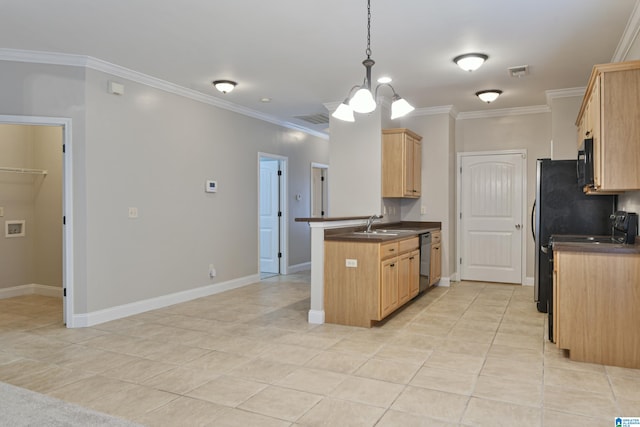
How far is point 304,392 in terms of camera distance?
2.76m

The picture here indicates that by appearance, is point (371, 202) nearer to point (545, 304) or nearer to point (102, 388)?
point (545, 304)

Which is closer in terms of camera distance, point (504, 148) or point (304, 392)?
point (304, 392)

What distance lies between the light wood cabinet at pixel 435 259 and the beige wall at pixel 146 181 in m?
2.58

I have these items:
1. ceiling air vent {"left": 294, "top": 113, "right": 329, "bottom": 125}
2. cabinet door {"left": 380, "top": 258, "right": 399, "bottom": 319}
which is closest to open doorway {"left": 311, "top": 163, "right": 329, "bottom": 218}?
ceiling air vent {"left": 294, "top": 113, "right": 329, "bottom": 125}

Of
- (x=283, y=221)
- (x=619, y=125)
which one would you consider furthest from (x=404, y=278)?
(x=283, y=221)

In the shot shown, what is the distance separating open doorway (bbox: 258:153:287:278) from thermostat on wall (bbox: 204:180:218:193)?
1.66m

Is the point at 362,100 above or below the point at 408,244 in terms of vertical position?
above

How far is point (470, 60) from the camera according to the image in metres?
4.29

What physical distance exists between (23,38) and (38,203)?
273 centimetres

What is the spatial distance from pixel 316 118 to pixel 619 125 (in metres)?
4.70

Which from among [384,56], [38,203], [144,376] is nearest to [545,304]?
[384,56]

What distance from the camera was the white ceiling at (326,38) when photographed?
3.31 meters

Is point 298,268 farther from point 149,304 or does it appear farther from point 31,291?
point 31,291

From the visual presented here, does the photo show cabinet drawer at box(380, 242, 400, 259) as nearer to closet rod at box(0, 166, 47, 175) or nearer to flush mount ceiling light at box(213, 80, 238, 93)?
flush mount ceiling light at box(213, 80, 238, 93)
